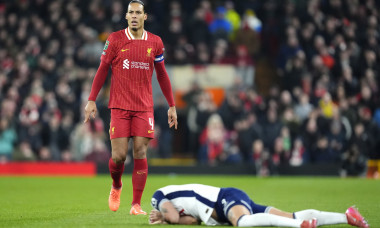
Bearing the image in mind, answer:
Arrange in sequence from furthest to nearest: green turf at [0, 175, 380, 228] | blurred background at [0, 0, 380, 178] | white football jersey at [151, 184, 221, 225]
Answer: blurred background at [0, 0, 380, 178] < green turf at [0, 175, 380, 228] < white football jersey at [151, 184, 221, 225]

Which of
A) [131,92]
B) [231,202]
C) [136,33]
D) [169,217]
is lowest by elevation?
[169,217]

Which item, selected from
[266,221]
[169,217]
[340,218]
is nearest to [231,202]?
[266,221]

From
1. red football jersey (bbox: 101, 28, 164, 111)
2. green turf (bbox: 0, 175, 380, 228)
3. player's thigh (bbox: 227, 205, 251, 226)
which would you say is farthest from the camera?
red football jersey (bbox: 101, 28, 164, 111)

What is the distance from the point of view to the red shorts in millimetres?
9906

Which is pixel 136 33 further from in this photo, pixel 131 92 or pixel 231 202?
pixel 231 202

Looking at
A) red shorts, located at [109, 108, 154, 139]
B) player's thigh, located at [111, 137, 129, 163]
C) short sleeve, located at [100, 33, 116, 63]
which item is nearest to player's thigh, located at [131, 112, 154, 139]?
red shorts, located at [109, 108, 154, 139]

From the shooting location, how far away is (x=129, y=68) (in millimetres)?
9977

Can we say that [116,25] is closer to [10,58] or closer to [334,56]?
[10,58]

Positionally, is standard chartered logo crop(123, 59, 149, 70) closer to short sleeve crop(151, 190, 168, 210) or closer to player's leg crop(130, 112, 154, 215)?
player's leg crop(130, 112, 154, 215)

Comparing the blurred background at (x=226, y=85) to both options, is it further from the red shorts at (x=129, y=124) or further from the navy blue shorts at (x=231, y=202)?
the navy blue shorts at (x=231, y=202)

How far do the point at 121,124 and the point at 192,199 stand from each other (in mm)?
2311

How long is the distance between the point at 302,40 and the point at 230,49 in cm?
225

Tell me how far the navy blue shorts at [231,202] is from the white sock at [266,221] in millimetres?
169

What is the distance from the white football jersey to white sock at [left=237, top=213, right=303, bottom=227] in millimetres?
409
